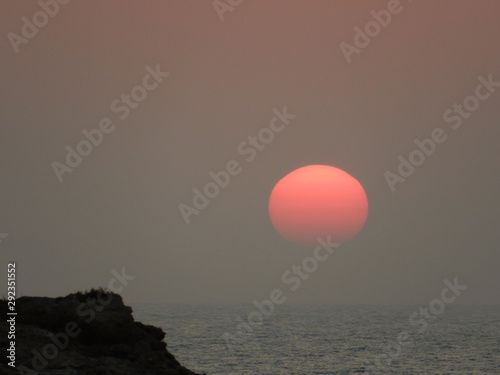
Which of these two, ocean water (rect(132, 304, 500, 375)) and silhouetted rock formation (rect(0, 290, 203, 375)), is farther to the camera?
ocean water (rect(132, 304, 500, 375))

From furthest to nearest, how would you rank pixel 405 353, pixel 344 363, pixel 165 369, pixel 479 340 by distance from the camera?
1. pixel 479 340
2. pixel 405 353
3. pixel 344 363
4. pixel 165 369

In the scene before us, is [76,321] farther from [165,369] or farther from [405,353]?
[405,353]

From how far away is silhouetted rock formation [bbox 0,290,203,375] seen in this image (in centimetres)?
2456

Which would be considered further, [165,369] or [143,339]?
[143,339]

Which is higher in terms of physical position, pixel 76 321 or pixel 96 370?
pixel 76 321

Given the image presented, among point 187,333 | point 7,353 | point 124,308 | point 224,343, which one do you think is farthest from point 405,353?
point 7,353

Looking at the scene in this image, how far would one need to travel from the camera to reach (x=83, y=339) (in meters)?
27.8

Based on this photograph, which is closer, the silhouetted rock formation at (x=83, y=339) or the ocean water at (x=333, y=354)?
the silhouetted rock formation at (x=83, y=339)

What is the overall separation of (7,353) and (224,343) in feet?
246

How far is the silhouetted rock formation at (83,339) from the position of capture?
2456 cm

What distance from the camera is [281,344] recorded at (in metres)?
100

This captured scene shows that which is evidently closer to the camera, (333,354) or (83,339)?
(83,339)

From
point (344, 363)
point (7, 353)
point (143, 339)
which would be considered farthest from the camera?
point (344, 363)

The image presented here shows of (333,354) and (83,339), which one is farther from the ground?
(83,339)
